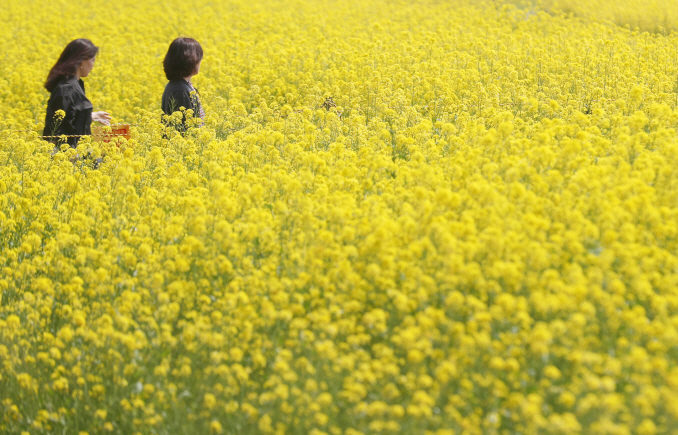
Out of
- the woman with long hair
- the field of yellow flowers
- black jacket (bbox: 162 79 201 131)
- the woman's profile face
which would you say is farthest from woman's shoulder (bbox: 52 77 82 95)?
black jacket (bbox: 162 79 201 131)

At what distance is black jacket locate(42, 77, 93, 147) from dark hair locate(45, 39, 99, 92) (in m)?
0.08

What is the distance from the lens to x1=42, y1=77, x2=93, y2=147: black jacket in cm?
789

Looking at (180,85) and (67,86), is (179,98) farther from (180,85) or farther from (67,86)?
(67,86)


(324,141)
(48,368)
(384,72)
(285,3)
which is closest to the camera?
(48,368)

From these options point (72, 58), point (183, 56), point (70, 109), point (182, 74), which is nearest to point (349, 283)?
point (183, 56)

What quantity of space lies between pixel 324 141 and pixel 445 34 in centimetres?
671

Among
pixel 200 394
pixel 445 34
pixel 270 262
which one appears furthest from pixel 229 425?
pixel 445 34

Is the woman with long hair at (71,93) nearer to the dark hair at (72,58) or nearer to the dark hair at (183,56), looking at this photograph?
the dark hair at (72,58)

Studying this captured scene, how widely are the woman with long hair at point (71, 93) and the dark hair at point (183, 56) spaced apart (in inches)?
31.7

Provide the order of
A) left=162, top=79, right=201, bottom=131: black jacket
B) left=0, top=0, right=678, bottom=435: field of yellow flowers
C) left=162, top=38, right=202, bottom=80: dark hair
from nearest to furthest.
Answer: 1. left=0, top=0, right=678, bottom=435: field of yellow flowers
2. left=162, top=38, right=202, bottom=80: dark hair
3. left=162, top=79, right=201, bottom=131: black jacket

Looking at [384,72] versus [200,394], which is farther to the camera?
[384,72]

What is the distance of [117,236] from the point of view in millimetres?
5805

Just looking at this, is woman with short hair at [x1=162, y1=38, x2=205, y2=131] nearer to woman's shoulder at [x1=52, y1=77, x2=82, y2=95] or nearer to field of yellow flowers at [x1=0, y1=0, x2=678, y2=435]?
field of yellow flowers at [x1=0, y1=0, x2=678, y2=435]

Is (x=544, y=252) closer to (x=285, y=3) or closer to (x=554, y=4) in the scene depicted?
(x=554, y=4)
